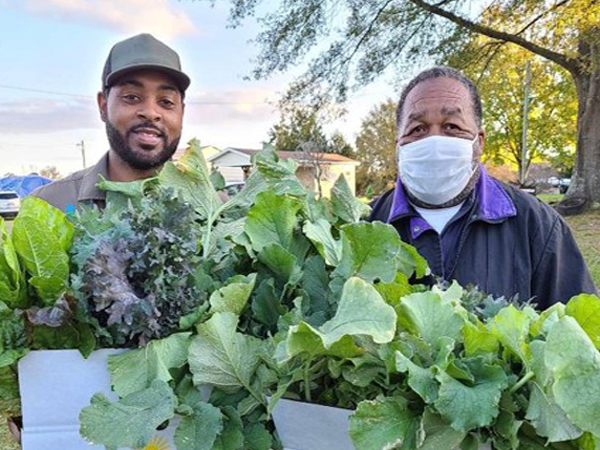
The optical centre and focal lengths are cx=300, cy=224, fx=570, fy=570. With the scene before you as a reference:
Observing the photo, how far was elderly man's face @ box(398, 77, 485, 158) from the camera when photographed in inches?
71.9

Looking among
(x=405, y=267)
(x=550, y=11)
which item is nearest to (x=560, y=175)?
(x=550, y=11)

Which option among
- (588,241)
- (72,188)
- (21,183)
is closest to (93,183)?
(72,188)

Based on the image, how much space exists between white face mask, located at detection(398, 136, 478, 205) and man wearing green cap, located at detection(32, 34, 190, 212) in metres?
0.84

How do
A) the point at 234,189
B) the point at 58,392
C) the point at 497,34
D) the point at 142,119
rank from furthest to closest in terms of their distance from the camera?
1. the point at 497,34
2. the point at 142,119
3. the point at 234,189
4. the point at 58,392

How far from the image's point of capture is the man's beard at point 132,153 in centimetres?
200

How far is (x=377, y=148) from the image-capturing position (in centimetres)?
3869

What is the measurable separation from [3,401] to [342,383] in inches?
24.4

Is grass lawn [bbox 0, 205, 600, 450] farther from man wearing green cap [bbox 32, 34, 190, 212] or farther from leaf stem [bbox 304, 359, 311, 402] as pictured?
leaf stem [bbox 304, 359, 311, 402]

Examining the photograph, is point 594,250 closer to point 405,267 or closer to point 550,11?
point 550,11

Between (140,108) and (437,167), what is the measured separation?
103cm

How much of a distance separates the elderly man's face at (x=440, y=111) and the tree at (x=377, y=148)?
32785 mm

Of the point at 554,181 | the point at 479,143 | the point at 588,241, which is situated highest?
the point at 554,181

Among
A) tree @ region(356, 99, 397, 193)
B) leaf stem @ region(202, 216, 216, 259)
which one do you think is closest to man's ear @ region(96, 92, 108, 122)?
leaf stem @ region(202, 216, 216, 259)

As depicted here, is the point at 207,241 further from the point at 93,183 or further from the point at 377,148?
the point at 377,148
